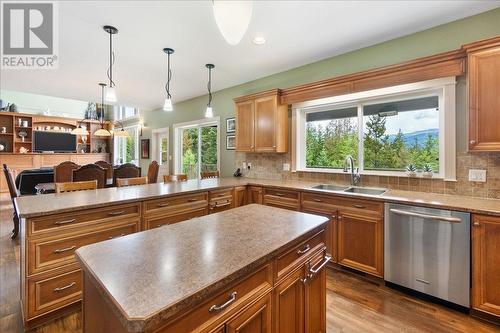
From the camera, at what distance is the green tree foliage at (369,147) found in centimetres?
279

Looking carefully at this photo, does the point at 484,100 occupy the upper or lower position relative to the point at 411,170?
upper

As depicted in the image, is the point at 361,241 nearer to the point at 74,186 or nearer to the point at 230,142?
the point at 230,142

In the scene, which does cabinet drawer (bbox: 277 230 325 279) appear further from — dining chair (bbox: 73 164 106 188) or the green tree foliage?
dining chair (bbox: 73 164 106 188)

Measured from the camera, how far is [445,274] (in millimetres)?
2059

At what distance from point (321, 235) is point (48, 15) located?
3.33 meters

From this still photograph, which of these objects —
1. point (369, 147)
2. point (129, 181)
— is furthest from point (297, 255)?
point (129, 181)

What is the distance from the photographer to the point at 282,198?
3.26 meters

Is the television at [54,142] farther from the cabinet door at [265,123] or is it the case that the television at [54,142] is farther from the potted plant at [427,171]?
the potted plant at [427,171]

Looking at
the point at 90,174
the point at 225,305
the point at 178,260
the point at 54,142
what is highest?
the point at 54,142

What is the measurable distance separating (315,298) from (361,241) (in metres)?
1.35

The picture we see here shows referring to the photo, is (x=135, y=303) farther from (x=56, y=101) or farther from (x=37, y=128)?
(x=56, y=101)

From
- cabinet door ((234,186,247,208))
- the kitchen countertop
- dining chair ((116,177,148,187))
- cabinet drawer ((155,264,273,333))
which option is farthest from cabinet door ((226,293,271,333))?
dining chair ((116,177,148,187))

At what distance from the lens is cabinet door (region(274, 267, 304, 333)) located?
3.83 ft

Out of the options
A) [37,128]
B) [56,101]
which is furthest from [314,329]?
[56,101]
